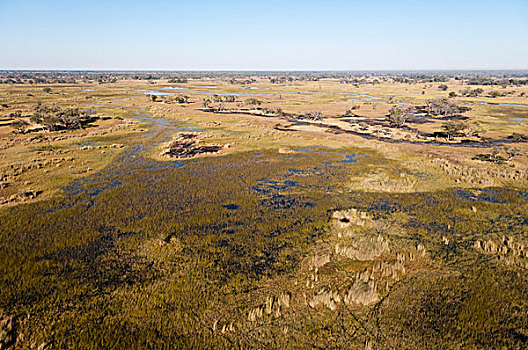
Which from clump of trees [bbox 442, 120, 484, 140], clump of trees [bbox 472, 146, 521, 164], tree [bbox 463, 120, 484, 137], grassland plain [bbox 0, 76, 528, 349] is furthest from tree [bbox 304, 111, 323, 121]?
clump of trees [bbox 472, 146, 521, 164]

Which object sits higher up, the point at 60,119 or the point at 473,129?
the point at 60,119

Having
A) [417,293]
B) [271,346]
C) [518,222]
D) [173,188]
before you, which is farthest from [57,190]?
[518,222]

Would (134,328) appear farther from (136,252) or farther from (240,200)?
(240,200)

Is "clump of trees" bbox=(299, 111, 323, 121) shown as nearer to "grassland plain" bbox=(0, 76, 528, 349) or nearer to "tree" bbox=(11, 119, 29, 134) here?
"grassland plain" bbox=(0, 76, 528, 349)

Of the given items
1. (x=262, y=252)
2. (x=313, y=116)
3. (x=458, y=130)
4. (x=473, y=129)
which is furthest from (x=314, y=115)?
(x=262, y=252)

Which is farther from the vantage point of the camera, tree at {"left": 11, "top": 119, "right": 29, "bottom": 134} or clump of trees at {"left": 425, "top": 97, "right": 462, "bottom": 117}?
clump of trees at {"left": 425, "top": 97, "right": 462, "bottom": 117}

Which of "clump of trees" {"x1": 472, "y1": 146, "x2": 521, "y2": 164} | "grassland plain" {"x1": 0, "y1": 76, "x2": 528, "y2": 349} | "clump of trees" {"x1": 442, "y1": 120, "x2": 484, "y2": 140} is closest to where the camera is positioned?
"grassland plain" {"x1": 0, "y1": 76, "x2": 528, "y2": 349}

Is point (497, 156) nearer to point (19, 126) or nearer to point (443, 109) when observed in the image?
point (443, 109)

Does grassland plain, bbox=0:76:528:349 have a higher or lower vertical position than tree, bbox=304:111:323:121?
lower

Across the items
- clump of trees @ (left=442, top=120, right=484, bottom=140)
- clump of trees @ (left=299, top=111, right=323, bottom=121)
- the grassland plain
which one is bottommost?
the grassland plain

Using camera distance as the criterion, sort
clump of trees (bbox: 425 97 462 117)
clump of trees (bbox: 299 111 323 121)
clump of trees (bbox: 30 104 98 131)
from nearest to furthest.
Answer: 1. clump of trees (bbox: 30 104 98 131)
2. clump of trees (bbox: 299 111 323 121)
3. clump of trees (bbox: 425 97 462 117)
